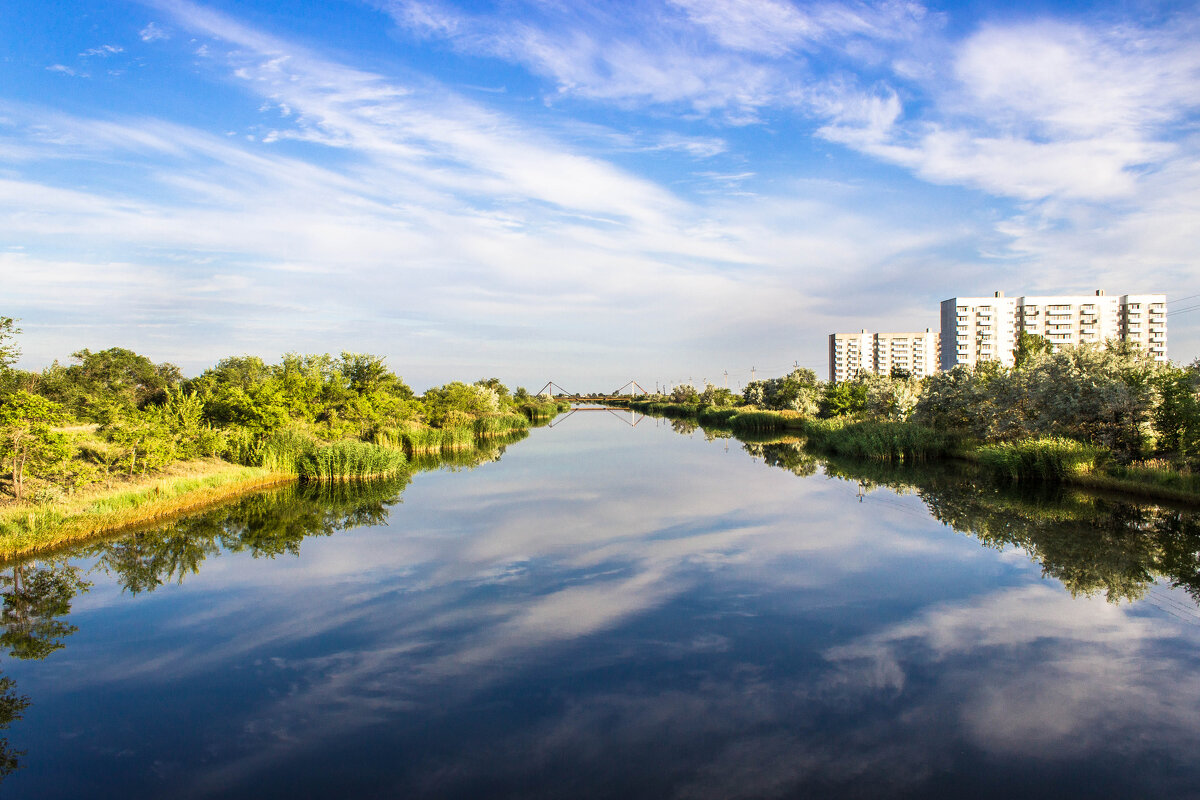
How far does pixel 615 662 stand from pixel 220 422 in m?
19.1

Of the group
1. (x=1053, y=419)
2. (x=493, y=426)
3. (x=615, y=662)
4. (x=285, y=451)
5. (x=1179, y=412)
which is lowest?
(x=615, y=662)

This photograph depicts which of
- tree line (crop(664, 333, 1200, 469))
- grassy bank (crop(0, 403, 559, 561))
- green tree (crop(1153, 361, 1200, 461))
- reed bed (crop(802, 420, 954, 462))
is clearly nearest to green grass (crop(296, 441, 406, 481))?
grassy bank (crop(0, 403, 559, 561))

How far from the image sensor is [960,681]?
6203 millimetres

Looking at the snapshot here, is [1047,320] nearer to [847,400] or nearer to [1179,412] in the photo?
[847,400]

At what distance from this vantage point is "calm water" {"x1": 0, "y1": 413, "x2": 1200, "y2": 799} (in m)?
4.84

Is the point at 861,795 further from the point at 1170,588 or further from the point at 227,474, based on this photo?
the point at 227,474

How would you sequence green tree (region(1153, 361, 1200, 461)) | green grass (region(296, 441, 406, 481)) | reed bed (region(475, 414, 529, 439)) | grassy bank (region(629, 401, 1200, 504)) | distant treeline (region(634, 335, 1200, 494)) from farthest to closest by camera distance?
1. reed bed (region(475, 414, 529, 439))
2. green grass (region(296, 441, 406, 481))
3. distant treeline (region(634, 335, 1200, 494))
4. grassy bank (region(629, 401, 1200, 504))
5. green tree (region(1153, 361, 1200, 461))

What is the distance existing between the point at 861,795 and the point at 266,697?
5.32 m

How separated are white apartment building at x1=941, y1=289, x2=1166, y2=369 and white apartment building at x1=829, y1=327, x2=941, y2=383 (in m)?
33.5

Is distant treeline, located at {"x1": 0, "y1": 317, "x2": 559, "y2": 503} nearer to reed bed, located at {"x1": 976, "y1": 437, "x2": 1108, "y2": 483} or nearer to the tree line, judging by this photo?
reed bed, located at {"x1": 976, "y1": 437, "x2": 1108, "y2": 483}

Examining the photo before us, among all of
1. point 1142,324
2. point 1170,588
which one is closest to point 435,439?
point 1170,588

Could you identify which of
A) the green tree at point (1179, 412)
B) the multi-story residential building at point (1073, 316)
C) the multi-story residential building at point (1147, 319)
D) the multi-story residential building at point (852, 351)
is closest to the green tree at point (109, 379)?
the green tree at point (1179, 412)

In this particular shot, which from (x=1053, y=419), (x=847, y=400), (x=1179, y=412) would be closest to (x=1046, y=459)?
(x=1053, y=419)

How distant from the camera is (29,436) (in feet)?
37.3
